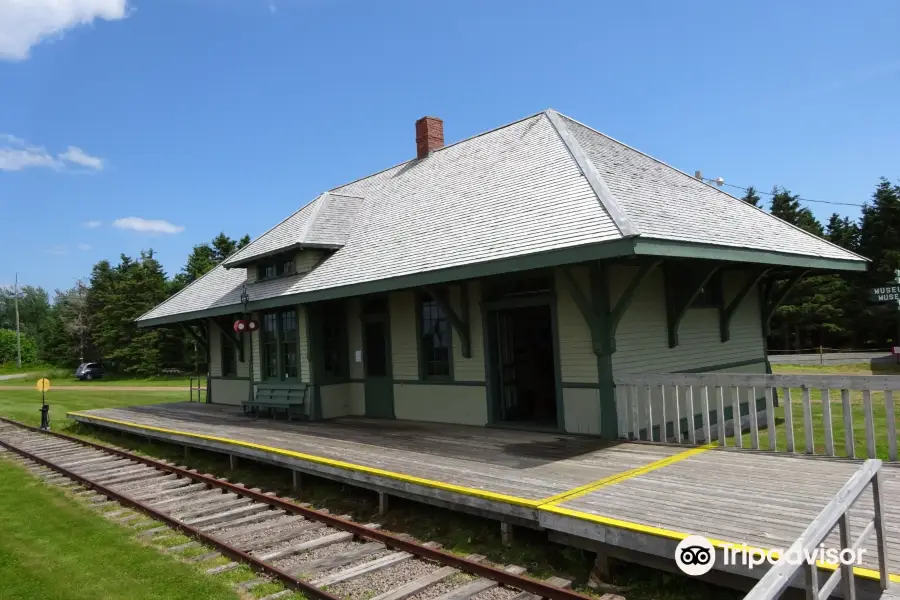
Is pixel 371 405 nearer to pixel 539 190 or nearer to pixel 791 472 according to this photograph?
pixel 539 190

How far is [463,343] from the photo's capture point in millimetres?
10156

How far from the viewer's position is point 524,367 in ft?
35.6

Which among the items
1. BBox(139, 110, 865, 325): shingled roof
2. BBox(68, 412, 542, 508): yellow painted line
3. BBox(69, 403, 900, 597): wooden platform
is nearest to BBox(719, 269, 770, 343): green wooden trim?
BBox(139, 110, 865, 325): shingled roof

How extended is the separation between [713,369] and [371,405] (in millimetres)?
6629

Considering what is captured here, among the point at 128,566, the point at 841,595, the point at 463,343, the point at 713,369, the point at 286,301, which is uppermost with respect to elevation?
the point at 286,301

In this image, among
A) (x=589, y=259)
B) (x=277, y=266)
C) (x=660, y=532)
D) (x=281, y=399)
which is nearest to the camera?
(x=660, y=532)

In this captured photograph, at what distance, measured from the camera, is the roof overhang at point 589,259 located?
701 centimetres

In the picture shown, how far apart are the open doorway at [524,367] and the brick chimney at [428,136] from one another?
6358mm

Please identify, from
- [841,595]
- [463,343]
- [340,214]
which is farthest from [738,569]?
[340,214]

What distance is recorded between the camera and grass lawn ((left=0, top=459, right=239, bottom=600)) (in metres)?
5.59

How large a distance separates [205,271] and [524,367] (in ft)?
150

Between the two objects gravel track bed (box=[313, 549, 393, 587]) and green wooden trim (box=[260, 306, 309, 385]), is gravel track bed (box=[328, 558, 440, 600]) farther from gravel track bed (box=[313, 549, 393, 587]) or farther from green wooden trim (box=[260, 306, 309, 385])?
green wooden trim (box=[260, 306, 309, 385])

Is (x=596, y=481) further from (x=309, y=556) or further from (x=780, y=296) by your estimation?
(x=780, y=296)

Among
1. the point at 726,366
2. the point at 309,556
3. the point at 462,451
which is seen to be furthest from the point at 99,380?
the point at 726,366
